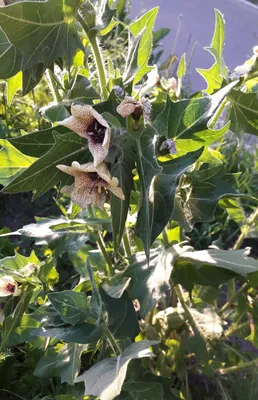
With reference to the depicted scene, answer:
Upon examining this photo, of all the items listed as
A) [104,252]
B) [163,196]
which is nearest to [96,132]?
[163,196]

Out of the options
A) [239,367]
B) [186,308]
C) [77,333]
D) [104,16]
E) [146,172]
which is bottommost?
[239,367]

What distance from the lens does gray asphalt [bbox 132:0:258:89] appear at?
135 inches

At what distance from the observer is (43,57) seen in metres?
0.68

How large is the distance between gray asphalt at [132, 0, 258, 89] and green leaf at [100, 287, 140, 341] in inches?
97.7

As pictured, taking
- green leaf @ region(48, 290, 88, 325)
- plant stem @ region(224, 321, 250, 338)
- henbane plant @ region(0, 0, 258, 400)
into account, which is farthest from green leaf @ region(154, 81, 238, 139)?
plant stem @ region(224, 321, 250, 338)

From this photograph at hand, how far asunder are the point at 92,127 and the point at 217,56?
1.15 feet

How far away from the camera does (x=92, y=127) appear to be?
661 millimetres

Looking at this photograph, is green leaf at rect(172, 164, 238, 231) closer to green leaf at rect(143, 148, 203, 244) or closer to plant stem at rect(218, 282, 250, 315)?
green leaf at rect(143, 148, 203, 244)

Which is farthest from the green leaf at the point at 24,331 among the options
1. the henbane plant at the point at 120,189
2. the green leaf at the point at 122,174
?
the green leaf at the point at 122,174

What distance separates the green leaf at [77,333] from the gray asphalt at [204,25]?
99.8 inches

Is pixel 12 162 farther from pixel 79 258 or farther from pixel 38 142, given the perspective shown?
pixel 79 258

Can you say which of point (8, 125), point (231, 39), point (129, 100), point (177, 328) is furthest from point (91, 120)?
point (231, 39)

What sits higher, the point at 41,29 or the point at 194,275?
the point at 41,29

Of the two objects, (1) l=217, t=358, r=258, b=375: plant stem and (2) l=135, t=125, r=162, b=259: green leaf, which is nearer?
(2) l=135, t=125, r=162, b=259: green leaf
